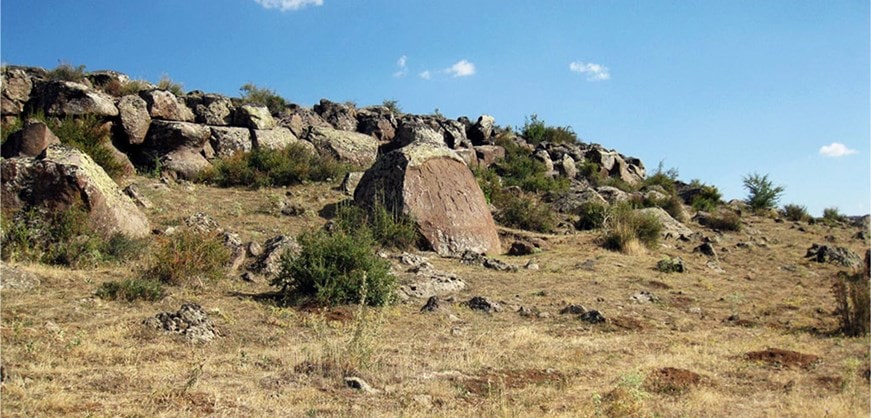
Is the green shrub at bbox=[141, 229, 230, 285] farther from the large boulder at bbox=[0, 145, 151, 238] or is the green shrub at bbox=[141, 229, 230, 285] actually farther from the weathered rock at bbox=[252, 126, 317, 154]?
the weathered rock at bbox=[252, 126, 317, 154]

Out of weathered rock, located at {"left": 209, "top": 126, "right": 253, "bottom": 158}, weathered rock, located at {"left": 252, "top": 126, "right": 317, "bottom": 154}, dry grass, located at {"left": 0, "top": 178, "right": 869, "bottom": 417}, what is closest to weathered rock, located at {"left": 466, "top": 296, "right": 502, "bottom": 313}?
dry grass, located at {"left": 0, "top": 178, "right": 869, "bottom": 417}

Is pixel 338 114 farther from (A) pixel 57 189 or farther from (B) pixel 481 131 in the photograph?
(A) pixel 57 189

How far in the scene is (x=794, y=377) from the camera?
6.38 metres

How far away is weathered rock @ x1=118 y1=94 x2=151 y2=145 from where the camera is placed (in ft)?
61.9

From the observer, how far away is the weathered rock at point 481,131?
Answer: 101 ft

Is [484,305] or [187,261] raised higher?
[187,261]

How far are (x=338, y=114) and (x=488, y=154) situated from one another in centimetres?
678

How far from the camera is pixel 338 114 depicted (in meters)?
27.4

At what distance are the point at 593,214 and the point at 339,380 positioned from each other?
48.6 ft

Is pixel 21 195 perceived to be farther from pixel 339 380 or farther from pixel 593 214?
pixel 593 214

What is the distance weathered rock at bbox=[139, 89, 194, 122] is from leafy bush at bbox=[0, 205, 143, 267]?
1051 centimetres

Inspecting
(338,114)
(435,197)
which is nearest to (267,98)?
(338,114)

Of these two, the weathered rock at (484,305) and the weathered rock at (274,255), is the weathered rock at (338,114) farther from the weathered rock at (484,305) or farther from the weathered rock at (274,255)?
the weathered rock at (484,305)

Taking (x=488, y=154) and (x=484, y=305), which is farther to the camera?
(x=488, y=154)
